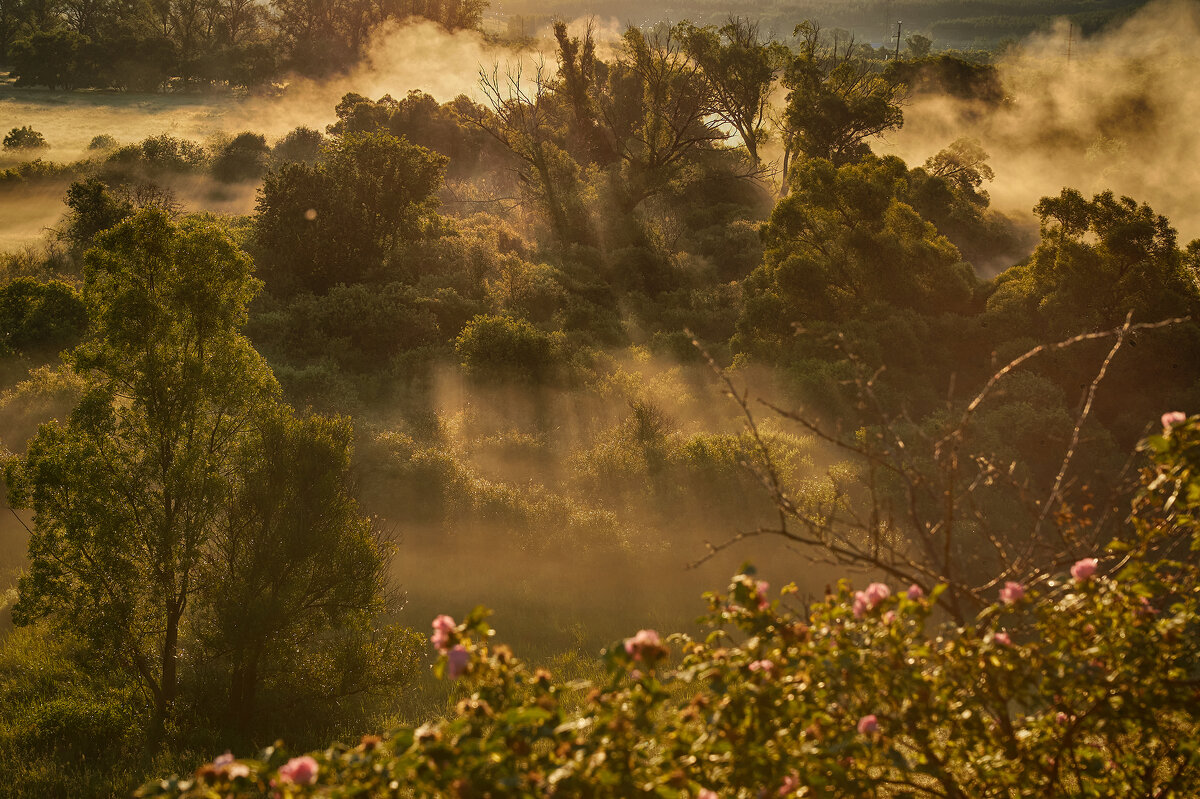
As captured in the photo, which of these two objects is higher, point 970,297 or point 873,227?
point 873,227

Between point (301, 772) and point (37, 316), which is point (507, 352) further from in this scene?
point (301, 772)

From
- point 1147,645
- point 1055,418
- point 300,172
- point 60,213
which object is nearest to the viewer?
point 1147,645

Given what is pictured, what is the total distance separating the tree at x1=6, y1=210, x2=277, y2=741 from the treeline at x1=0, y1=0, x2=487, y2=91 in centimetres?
6757

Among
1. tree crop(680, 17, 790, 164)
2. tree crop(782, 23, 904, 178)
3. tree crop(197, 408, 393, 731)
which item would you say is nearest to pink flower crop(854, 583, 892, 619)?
tree crop(197, 408, 393, 731)

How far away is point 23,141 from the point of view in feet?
161

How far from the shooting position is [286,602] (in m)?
10.7

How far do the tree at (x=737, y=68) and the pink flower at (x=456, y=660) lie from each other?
48.1m

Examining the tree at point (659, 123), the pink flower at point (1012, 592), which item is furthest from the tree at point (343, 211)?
the pink flower at point (1012, 592)

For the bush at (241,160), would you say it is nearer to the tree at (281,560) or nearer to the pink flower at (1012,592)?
the tree at (281,560)

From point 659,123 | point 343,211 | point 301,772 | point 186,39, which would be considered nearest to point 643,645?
point 301,772

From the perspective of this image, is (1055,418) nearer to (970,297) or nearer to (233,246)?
(970,297)

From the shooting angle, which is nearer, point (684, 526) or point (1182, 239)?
point (684, 526)

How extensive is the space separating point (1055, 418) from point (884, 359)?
14.7ft

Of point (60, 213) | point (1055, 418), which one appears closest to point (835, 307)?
point (1055, 418)
